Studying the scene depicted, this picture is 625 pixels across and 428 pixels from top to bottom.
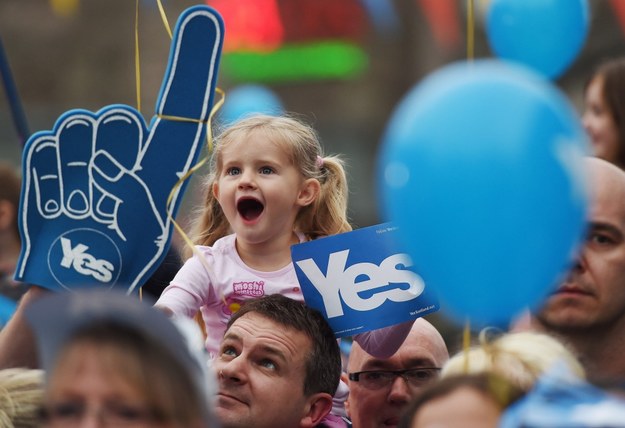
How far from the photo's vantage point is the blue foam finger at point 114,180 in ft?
10.9

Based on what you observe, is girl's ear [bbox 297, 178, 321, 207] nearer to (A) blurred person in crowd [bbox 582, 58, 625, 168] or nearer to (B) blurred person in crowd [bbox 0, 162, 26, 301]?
(A) blurred person in crowd [bbox 582, 58, 625, 168]

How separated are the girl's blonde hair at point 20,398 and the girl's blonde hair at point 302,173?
0.96 metres

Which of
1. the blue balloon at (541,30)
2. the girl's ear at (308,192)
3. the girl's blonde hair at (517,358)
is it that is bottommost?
the girl's blonde hair at (517,358)

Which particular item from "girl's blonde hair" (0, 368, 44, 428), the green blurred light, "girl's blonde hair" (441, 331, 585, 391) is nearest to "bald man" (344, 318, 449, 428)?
"girl's blonde hair" (441, 331, 585, 391)

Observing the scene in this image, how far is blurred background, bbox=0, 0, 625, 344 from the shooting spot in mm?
16078

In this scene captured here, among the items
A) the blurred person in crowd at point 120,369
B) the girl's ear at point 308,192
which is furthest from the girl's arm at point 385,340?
the blurred person in crowd at point 120,369

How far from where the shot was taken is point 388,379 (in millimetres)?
3670

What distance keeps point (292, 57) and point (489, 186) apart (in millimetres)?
15347

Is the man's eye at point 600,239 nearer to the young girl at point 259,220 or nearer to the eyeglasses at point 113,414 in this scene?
the young girl at point 259,220

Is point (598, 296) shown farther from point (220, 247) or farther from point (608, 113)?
point (608, 113)

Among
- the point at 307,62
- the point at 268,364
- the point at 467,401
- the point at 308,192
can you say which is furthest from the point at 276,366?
the point at 307,62

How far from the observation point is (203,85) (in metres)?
3.33

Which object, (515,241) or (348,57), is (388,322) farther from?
(348,57)

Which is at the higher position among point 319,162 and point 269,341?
point 319,162
